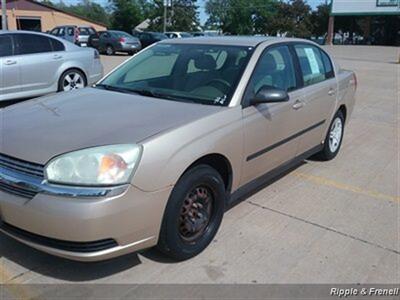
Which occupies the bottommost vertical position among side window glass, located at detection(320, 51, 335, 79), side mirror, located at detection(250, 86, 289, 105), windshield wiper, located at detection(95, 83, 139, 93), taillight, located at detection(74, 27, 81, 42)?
side mirror, located at detection(250, 86, 289, 105)

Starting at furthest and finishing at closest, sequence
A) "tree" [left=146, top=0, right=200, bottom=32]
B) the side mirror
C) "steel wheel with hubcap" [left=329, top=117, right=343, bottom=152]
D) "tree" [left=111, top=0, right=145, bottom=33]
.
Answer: "tree" [left=111, top=0, right=145, bottom=33], "tree" [left=146, top=0, right=200, bottom=32], "steel wheel with hubcap" [left=329, top=117, right=343, bottom=152], the side mirror

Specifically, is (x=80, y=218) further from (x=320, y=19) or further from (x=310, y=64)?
(x=320, y=19)

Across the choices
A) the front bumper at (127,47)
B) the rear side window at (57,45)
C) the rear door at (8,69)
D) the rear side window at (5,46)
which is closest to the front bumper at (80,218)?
the rear door at (8,69)

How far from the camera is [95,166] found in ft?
8.52

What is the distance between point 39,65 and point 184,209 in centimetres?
626

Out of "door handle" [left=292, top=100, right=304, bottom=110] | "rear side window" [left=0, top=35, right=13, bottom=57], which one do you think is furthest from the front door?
"rear side window" [left=0, top=35, right=13, bottom=57]

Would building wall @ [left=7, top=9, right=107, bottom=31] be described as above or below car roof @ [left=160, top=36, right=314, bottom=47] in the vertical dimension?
above

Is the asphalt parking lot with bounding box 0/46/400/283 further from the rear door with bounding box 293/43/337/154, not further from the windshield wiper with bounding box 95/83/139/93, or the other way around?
the windshield wiper with bounding box 95/83/139/93

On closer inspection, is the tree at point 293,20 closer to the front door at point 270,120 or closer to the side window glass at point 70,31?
the side window glass at point 70,31

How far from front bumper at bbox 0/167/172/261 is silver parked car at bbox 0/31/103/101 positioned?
5724 millimetres

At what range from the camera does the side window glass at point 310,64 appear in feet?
15.1

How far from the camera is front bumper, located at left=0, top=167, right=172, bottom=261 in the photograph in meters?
2.50

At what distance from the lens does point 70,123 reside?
3031 mm

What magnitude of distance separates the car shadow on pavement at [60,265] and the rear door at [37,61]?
18.2 ft
